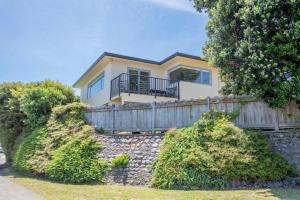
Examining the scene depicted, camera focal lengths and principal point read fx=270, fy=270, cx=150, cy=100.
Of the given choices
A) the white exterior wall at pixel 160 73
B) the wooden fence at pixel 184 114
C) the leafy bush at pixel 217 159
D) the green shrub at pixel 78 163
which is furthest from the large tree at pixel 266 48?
the white exterior wall at pixel 160 73

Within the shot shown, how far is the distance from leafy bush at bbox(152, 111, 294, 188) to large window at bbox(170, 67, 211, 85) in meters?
9.60

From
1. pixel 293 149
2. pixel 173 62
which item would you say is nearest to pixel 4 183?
pixel 293 149

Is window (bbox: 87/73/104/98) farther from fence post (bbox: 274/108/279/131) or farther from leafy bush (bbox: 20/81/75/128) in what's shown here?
fence post (bbox: 274/108/279/131)

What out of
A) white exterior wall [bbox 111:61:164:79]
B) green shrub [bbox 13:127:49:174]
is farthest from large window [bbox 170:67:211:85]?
green shrub [bbox 13:127:49:174]

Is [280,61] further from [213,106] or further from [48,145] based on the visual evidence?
[48,145]

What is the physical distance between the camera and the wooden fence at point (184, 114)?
973 cm

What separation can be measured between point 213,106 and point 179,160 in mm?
2705

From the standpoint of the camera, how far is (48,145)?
41.1ft

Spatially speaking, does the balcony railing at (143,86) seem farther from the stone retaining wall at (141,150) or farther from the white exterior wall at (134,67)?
the stone retaining wall at (141,150)

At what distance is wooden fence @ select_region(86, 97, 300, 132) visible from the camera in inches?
383

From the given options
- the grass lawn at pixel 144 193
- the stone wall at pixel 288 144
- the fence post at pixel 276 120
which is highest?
the fence post at pixel 276 120

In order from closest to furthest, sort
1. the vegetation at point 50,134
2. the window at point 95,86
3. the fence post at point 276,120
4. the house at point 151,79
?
the fence post at point 276,120, the vegetation at point 50,134, the house at point 151,79, the window at point 95,86

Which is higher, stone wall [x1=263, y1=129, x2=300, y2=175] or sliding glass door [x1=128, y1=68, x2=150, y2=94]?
sliding glass door [x1=128, y1=68, x2=150, y2=94]

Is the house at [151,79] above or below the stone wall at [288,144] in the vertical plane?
above
